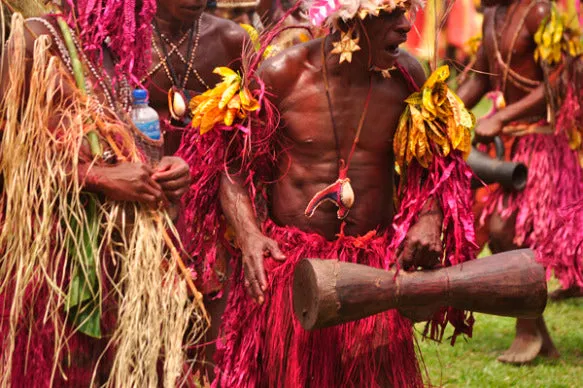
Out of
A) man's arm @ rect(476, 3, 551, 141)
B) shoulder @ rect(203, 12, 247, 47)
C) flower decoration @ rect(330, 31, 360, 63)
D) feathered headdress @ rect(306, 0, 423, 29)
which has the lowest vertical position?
man's arm @ rect(476, 3, 551, 141)

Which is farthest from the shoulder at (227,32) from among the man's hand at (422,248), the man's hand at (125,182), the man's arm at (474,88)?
the man's arm at (474,88)

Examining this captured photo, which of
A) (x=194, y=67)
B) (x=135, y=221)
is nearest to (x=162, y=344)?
(x=135, y=221)

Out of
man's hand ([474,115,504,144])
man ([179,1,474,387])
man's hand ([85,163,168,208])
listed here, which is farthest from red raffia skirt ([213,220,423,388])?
man's hand ([474,115,504,144])

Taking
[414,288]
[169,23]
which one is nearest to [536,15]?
[169,23]

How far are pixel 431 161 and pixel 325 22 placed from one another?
0.65 m

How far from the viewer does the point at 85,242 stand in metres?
3.93

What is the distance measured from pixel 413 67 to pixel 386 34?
297mm

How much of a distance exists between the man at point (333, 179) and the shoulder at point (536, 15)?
247 centimetres

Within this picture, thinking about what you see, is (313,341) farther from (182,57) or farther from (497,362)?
(497,362)

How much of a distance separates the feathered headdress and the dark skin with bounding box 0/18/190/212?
2.75ft

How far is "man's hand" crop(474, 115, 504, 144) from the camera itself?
23.0ft

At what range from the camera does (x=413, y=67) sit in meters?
4.63

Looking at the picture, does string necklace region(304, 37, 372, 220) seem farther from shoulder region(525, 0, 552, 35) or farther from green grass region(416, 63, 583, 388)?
shoulder region(525, 0, 552, 35)

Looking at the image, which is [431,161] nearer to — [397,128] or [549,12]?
[397,128]
